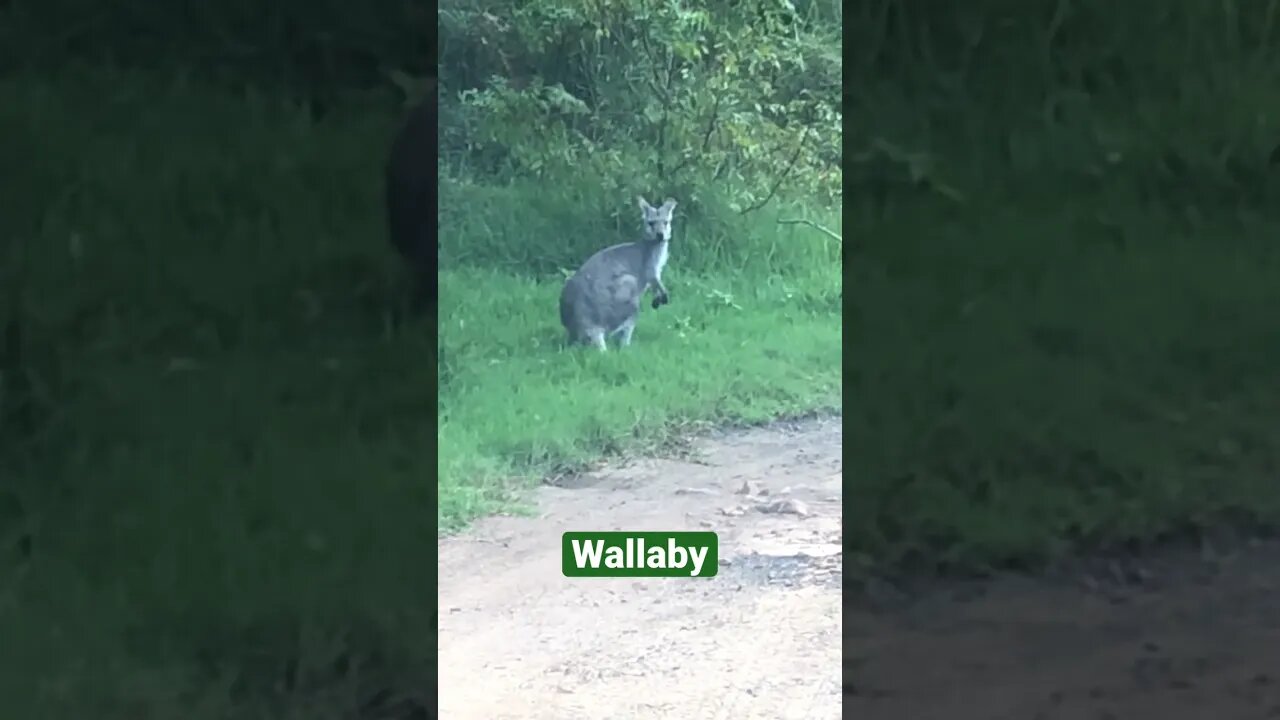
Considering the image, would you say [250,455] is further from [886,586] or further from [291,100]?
[886,586]

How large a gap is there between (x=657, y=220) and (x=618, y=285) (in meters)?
0.09

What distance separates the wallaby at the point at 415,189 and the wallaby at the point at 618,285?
6.6 inches

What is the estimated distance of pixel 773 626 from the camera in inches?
62.9

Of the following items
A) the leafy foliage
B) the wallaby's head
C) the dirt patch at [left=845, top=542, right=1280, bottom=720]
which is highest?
the leafy foliage

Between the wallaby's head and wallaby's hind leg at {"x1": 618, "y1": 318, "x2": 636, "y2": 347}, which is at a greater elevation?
the wallaby's head

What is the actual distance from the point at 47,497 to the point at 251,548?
240 millimetres

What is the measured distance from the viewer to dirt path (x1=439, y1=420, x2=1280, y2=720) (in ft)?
5.24

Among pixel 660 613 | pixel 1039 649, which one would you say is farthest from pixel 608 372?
pixel 1039 649

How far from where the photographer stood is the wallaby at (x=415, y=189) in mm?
1592

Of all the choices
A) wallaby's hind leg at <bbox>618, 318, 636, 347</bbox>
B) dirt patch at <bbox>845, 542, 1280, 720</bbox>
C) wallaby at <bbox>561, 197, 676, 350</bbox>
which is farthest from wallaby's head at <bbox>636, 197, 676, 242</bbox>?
dirt patch at <bbox>845, 542, 1280, 720</bbox>

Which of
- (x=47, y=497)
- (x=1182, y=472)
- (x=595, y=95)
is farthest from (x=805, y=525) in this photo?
(x=47, y=497)

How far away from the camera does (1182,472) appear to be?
1.61 metres

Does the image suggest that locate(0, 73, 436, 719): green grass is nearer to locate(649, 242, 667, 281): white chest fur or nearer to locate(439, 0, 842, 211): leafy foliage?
locate(439, 0, 842, 211): leafy foliage

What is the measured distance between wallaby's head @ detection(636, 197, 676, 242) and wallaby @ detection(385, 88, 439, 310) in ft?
0.79
